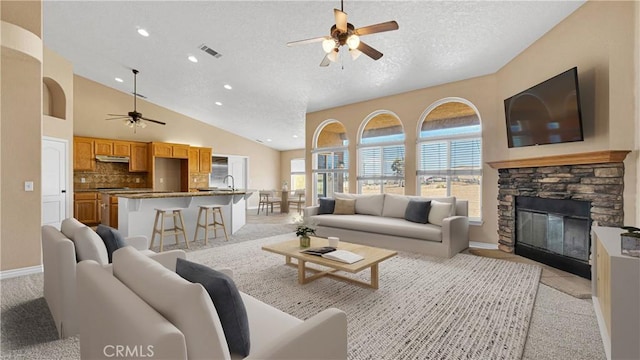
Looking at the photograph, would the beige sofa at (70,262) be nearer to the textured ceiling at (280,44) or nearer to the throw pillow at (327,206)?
the textured ceiling at (280,44)

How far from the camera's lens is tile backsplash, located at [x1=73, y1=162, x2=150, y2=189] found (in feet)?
23.6

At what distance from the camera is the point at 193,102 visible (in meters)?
7.70

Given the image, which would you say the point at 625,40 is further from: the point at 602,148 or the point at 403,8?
the point at 403,8

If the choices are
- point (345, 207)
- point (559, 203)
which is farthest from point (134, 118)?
point (559, 203)

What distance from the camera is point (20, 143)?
137 inches

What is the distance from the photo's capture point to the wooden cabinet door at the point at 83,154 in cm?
680

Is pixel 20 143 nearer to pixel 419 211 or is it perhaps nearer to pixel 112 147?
pixel 112 147

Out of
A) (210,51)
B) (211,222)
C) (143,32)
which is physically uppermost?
(143,32)

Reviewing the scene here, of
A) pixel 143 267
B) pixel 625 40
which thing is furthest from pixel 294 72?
pixel 143 267

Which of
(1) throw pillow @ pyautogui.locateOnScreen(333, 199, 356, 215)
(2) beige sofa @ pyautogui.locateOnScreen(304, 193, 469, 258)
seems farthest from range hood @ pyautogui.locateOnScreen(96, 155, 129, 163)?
(1) throw pillow @ pyautogui.locateOnScreen(333, 199, 356, 215)

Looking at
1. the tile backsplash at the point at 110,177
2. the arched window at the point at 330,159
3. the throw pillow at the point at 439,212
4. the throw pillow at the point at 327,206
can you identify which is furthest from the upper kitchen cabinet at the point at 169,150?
the throw pillow at the point at 439,212

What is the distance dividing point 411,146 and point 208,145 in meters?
6.66

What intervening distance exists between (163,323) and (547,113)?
14.7 ft

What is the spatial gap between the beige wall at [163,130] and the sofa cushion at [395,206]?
21.5 ft
